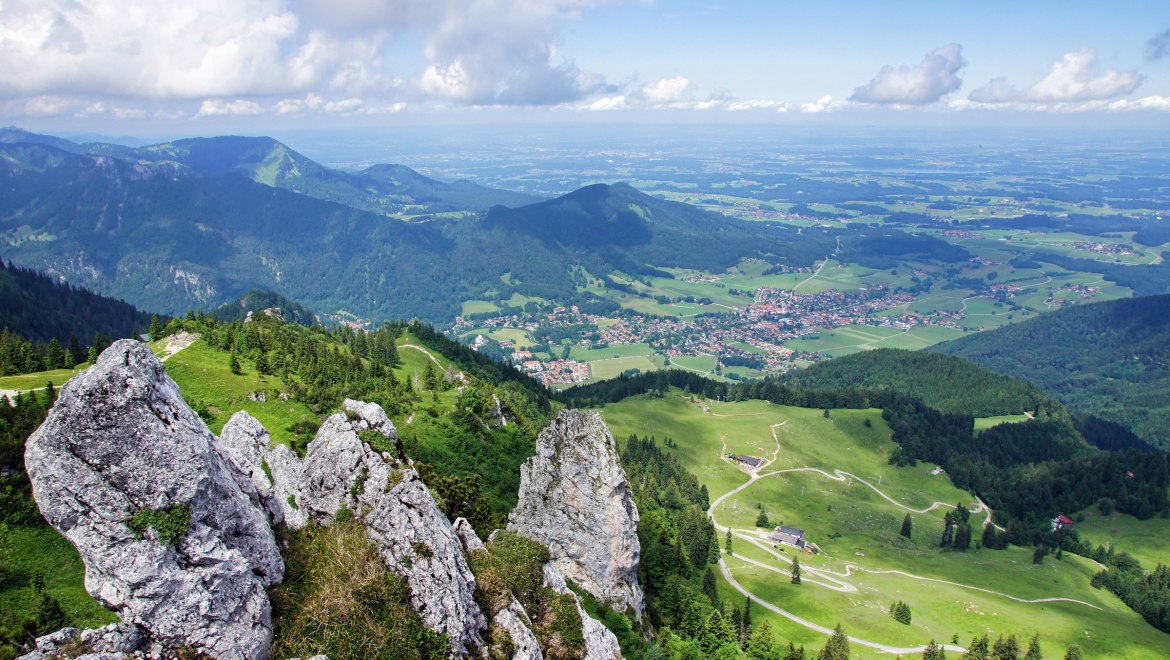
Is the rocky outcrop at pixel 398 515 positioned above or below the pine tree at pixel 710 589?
above

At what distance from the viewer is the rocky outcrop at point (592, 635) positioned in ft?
101

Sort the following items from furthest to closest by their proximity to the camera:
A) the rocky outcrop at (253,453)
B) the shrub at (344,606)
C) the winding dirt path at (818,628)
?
the winding dirt path at (818,628) < the rocky outcrop at (253,453) < the shrub at (344,606)

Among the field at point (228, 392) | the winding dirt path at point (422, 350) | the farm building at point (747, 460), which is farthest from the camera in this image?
the farm building at point (747, 460)

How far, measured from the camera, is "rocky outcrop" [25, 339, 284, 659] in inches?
711

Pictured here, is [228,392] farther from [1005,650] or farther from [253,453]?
[1005,650]

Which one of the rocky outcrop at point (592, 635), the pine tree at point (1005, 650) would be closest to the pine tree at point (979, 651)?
the pine tree at point (1005, 650)

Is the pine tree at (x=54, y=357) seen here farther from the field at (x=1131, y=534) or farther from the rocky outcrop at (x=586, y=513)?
the field at (x=1131, y=534)

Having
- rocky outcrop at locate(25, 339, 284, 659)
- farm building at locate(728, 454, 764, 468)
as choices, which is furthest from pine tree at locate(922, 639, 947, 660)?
farm building at locate(728, 454, 764, 468)

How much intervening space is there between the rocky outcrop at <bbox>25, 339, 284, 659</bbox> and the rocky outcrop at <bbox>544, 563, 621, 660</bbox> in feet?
52.2

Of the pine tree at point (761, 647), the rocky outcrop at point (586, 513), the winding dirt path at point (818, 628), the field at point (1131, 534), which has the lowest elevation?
the field at point (1131, 534)

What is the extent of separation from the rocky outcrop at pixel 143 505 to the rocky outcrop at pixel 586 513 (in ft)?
90.0

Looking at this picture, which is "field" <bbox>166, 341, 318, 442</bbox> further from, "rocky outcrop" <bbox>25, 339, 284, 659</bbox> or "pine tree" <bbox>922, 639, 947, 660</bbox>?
"pine tree" <bbox>922, 639, 947, 660</bbox>

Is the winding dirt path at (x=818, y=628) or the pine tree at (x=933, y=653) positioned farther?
the winding dirt path at (x=818, y=628)

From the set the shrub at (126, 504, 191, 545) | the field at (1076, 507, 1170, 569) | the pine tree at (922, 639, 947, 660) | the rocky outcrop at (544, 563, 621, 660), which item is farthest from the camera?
the field at (1076, 507, 1170, 569)
